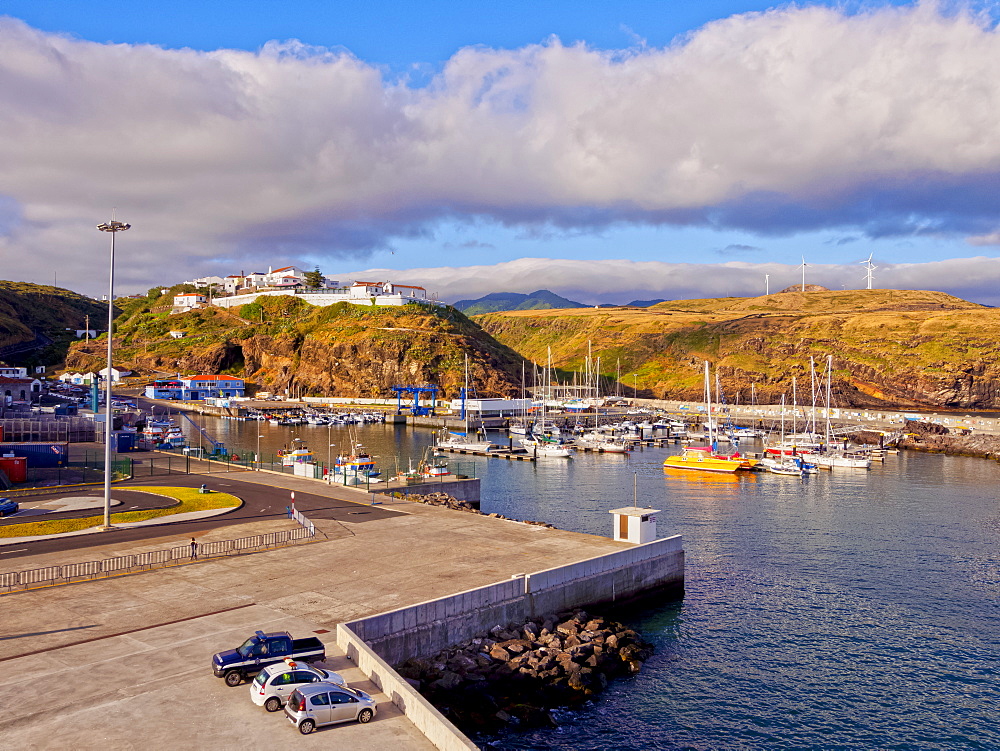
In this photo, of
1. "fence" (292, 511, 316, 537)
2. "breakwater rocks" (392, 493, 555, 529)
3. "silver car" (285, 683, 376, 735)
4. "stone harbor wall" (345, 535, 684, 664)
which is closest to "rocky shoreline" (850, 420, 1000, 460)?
"breakwater rocks" (392, 493, 555, 529)

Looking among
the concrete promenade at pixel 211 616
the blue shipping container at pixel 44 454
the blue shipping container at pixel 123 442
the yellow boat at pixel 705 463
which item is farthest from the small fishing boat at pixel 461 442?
the concrete promenade at pixel 211 616

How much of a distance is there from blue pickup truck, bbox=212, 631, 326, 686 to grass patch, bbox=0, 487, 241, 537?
24948mm

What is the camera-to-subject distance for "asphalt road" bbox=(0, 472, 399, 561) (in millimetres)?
39344

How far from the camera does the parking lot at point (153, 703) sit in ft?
62.2

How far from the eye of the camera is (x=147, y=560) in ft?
117

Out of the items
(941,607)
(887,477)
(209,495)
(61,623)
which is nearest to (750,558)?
(941,607)

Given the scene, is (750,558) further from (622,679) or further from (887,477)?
(887,477)

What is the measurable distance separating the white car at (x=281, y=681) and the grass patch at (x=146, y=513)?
27297 millimetres

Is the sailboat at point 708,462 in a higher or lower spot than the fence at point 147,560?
lower

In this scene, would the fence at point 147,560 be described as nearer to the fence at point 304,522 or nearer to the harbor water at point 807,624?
the fence at point 304,522

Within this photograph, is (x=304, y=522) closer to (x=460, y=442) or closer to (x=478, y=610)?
(x=478, y=610)

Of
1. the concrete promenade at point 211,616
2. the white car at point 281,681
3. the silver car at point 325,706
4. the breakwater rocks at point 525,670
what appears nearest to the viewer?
the silver car at point 325,706

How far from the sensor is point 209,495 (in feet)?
178

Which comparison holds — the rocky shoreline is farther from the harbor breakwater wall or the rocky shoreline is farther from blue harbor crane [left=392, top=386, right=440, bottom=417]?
the harbor breakwater wall
